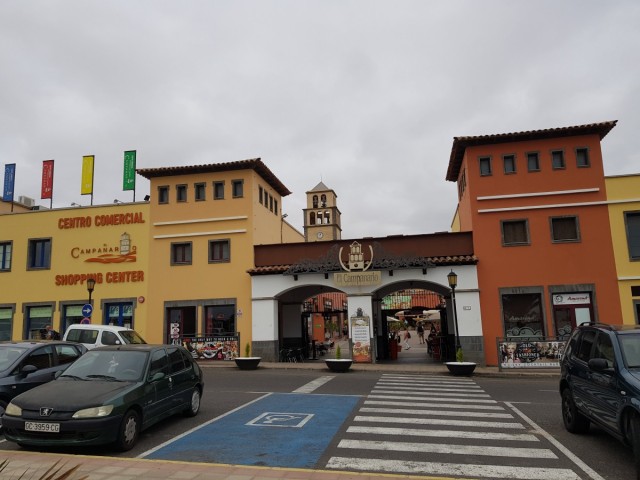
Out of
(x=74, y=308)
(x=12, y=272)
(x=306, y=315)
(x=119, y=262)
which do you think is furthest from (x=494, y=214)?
(x=12, y=272)

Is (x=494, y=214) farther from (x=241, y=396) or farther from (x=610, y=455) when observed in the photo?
(x=610, y=455)

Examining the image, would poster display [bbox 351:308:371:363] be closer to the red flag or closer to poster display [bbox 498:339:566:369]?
poster display [bbox 498:339:566:369]

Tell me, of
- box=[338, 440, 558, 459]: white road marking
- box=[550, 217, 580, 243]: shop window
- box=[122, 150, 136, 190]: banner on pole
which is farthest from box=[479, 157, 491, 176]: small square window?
box=[122, 150, 136, 190]: banner on pole

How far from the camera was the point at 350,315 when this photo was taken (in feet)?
73.3

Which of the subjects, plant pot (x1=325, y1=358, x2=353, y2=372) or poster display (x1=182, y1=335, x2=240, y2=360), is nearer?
plant pot (x1=325, y1=358, x2=353, y2=372)

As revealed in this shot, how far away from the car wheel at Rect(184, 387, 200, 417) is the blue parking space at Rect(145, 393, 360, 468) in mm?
616

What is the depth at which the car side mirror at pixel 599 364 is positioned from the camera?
6.77 metres

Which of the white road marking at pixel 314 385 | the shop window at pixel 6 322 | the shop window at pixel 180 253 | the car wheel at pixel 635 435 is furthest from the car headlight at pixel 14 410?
the shop window at pixel 6 322

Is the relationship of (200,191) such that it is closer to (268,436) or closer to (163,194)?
(163,194)

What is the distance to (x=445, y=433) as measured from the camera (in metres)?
8.23

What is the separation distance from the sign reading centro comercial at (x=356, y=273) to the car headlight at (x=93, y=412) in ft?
52.8

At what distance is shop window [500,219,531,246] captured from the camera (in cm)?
2172

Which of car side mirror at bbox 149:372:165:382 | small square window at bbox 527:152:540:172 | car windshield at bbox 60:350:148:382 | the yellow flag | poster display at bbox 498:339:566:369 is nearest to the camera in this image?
car windshield at bbox 60:350:148:382

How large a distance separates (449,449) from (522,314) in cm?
1577
